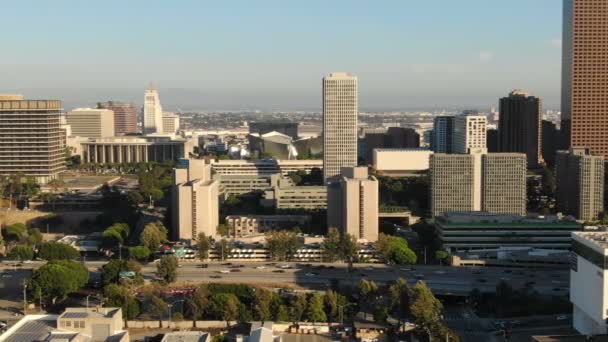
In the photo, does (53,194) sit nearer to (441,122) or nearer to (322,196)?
(322,196)

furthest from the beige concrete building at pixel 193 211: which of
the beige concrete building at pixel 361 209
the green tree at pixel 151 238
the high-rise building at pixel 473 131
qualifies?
the high-rise building at pixel 473 131

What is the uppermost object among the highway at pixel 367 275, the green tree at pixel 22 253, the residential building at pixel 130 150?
the residential building at pixel 130 150

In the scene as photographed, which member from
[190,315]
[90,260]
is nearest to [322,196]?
[90,260]

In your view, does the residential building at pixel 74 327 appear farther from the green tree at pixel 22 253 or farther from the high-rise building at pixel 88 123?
the high-rise building at pixel 88 123

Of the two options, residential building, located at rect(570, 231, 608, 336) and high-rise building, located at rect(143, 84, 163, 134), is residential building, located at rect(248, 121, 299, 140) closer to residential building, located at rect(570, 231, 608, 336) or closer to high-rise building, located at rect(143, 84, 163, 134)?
high-rise building, located at rect(143, 84, 163, 134)

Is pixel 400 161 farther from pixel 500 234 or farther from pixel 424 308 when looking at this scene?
pixel 424 308

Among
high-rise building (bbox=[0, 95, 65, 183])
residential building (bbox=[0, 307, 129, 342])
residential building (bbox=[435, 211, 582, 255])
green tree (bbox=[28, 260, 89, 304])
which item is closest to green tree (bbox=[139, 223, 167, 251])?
green tree (bbox=[28, 260, 89, 304])

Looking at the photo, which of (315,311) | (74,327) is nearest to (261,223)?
(315,311)
